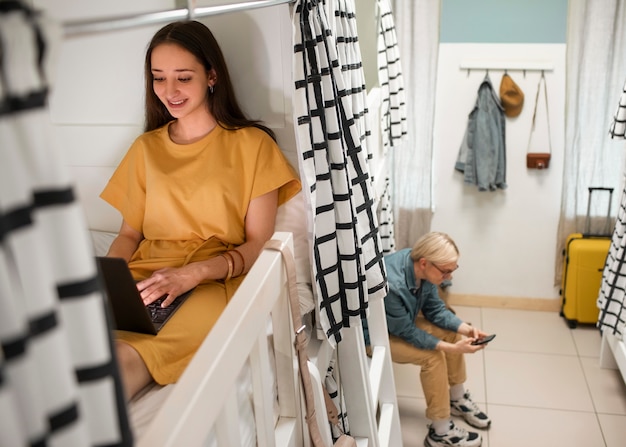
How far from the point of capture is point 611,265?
9.37ft

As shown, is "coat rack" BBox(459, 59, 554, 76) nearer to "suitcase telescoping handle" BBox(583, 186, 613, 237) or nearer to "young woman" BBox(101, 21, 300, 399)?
"suitcase telescoping handle" BBox(583, 186, 613, 237)

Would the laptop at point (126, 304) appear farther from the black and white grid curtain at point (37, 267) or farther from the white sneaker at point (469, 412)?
the white sneaker at point (469, 412)

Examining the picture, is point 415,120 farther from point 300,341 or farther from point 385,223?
point 300,341

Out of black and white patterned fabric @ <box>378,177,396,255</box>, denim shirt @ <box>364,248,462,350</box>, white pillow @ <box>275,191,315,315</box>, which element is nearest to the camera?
white pillow @ <box>275,191,315,315</box>

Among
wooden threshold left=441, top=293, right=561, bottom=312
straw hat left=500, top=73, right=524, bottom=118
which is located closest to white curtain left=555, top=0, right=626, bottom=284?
straw hat left=500, top=73, right=524, bottom=118

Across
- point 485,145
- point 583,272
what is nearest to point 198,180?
point 485,145

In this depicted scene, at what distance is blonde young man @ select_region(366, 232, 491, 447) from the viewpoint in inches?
105

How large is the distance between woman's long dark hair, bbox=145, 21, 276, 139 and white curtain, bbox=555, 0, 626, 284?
1.97 metres

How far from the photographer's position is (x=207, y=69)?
1.85m

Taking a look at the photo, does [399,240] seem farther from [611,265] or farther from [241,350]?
[241,350]

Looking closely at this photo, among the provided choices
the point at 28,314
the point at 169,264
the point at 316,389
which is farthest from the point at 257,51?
the point at 28,314

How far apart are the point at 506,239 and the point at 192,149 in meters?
2.33

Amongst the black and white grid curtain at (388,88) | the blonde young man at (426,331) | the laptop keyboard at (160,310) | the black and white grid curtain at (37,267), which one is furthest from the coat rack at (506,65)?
the black and white grid curtain at (37,267)

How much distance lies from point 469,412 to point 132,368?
1.89m
